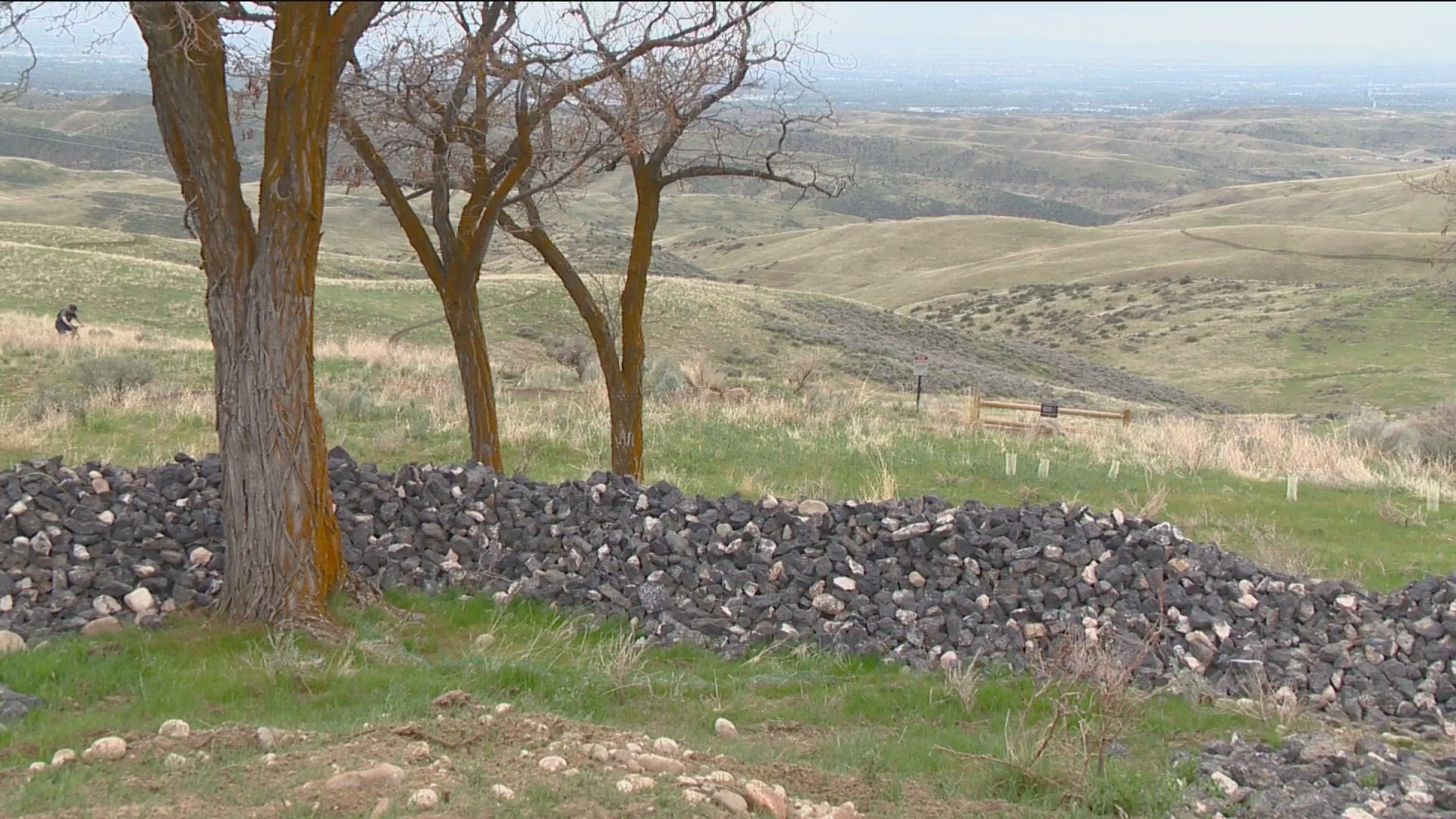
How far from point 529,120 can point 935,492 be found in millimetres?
5362

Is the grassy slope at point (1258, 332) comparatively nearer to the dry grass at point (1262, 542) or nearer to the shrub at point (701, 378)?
the shrub at point (701, 378)

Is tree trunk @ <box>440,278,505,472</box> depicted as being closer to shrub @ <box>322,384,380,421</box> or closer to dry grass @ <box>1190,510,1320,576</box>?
shrub @ <box>322,384,380,421</box>

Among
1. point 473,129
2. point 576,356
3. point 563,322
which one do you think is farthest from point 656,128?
point 563,322

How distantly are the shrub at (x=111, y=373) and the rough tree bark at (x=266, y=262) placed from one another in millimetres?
10299

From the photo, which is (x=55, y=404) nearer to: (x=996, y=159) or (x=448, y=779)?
(x=448, y=779)

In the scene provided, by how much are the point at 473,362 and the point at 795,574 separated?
3258mm

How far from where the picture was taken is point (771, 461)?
12703 mm

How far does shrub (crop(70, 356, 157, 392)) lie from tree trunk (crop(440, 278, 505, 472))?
803cm

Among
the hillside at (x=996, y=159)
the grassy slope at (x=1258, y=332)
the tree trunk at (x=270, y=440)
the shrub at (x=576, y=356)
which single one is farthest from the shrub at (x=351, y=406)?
the hillside at (x=996, y=159)

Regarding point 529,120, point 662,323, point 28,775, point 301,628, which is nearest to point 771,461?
point 529,120

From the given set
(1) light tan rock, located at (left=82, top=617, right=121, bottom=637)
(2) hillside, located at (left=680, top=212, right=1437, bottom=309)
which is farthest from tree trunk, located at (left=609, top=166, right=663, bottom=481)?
(2) hillside, located at (left=680, top=212, right=1437, bottom=309)

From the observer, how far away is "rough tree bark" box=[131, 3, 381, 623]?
238 inches

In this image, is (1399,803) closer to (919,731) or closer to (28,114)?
(919,731)

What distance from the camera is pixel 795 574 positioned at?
7574 mm
